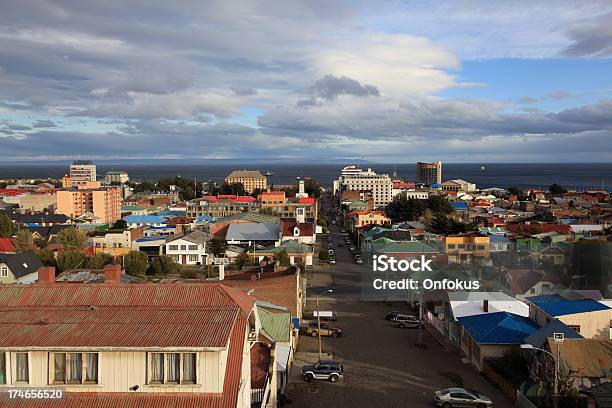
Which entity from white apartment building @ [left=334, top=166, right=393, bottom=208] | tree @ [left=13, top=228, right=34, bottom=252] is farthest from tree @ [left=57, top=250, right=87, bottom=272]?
white apartment building @ [left=334, top=166, right=393, bottom=208]

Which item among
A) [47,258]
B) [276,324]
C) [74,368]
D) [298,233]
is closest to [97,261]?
[47,258]

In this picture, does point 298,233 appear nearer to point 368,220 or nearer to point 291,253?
point 291,253

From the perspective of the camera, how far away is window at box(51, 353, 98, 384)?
30.5ft

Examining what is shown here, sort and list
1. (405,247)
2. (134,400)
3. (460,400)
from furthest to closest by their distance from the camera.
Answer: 1. (405,247)
2. (460,400)
3. (134,400)

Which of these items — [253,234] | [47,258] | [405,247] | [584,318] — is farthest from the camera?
[253,234]

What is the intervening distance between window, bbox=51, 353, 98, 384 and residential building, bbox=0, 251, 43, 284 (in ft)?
87.7

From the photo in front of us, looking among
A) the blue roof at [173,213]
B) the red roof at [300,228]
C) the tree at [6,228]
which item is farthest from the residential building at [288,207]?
the tree at [6,228]

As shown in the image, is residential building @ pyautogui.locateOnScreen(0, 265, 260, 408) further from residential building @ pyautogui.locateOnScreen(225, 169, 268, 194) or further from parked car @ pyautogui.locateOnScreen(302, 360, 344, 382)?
residential building @ pyautogui.locateOnScreen(225, 169, 268, 194)

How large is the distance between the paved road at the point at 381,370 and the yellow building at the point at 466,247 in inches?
528

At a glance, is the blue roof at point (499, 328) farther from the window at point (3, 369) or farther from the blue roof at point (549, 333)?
the window at point (3, 369)

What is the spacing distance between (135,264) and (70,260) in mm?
4081

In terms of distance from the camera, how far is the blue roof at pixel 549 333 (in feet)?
65.5

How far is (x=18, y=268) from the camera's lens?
35281 millimetres

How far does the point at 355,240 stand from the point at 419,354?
4102 centimetres
